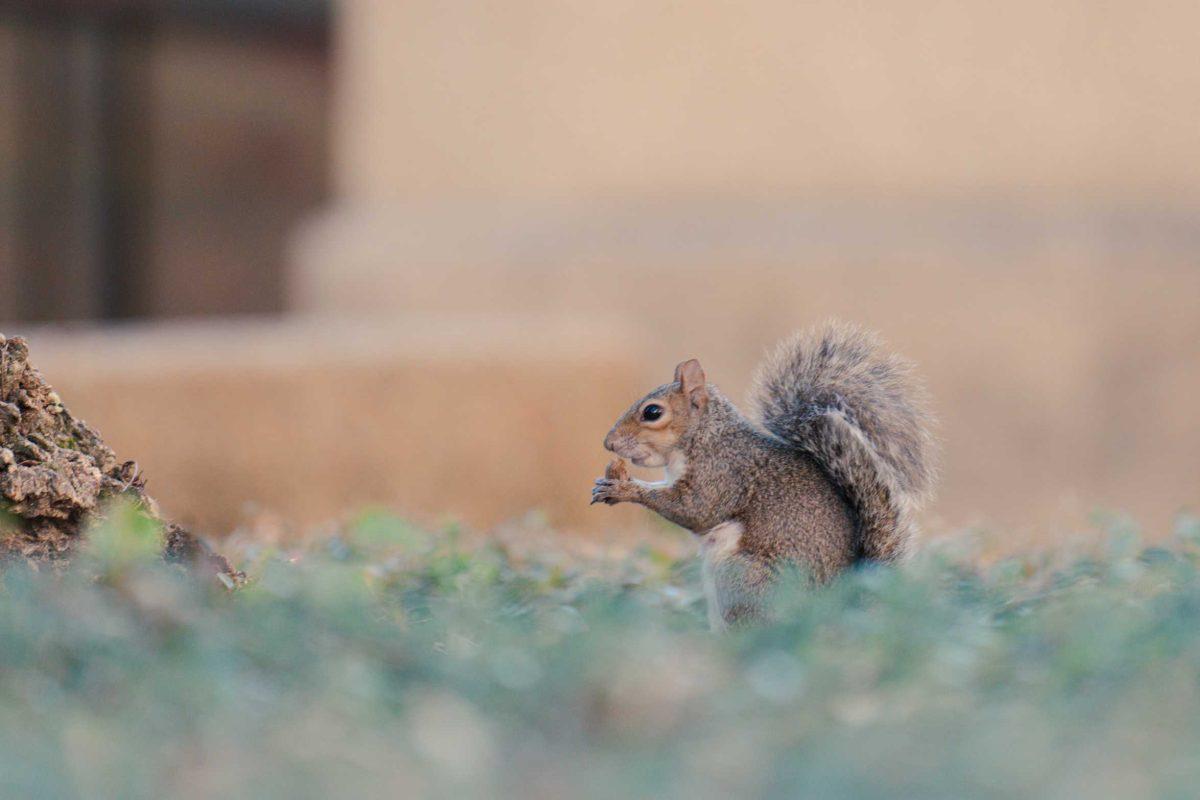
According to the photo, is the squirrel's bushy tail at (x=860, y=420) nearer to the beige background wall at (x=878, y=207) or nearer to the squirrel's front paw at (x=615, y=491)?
the squirrel's front paw at (x=615, y=491)

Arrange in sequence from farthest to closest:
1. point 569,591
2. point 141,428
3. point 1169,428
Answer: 1. point 1169,428
2. point 141,428
3. point 569,591

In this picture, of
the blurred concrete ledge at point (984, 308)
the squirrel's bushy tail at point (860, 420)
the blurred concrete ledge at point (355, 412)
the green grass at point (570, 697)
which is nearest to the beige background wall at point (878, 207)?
the blurred concrete ledge at point (984, 308)

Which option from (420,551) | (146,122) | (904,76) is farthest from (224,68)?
(420,551)

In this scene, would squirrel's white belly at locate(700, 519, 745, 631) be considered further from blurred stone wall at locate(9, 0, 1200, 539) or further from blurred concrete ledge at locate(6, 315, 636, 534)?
blurred stone wall at locate(9, 0, 1200, 539)

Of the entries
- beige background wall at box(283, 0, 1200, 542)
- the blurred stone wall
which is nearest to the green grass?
the blurred stone wall

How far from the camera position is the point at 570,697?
1600mm

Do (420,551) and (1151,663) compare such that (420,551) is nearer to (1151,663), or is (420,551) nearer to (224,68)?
(1151,663)

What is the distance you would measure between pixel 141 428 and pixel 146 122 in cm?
509

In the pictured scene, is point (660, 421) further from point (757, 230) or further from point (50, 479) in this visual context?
point (757, 230)

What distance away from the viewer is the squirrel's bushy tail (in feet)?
8.08

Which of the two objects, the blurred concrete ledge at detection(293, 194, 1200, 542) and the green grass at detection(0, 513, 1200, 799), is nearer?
the green grass at detection(0, 513, 1200, 799)

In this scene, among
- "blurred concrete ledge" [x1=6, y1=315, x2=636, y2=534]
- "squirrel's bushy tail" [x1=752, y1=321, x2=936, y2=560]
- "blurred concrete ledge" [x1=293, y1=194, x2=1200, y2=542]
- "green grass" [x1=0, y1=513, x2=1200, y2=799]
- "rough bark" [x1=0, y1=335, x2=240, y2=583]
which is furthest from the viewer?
"blurred concrete ledge" [x1=293, y1=194, x2=1200, y2=542]

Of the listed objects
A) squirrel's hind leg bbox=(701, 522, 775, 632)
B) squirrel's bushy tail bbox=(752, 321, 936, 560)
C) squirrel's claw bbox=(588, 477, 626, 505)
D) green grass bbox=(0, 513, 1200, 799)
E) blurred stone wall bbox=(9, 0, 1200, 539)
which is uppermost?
blurred stone wall bbox=(9, 0, 1200, 539)

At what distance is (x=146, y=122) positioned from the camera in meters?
10.7
